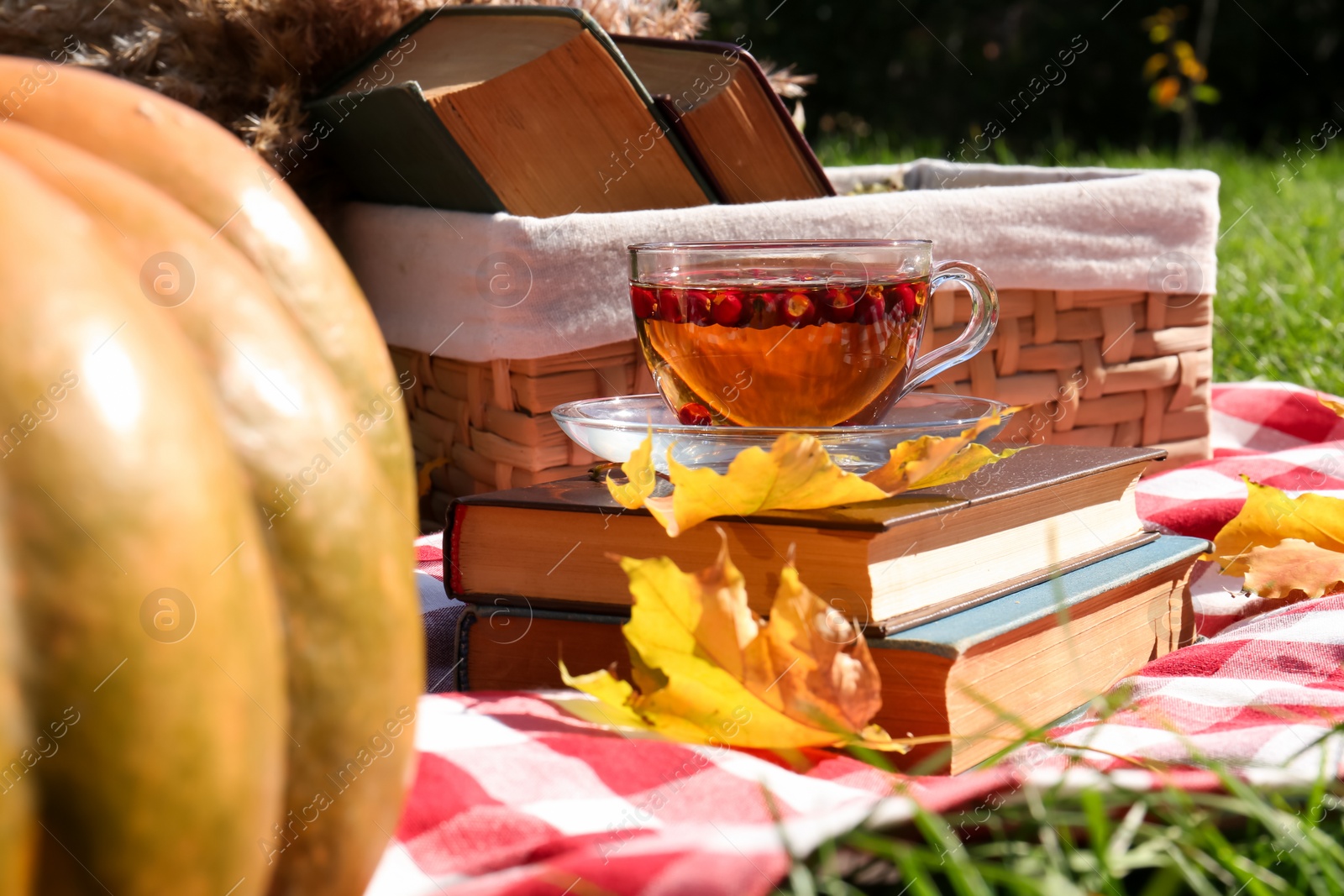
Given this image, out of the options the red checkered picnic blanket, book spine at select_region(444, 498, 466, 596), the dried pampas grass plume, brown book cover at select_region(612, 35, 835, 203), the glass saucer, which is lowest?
the red checkered picnic blanket

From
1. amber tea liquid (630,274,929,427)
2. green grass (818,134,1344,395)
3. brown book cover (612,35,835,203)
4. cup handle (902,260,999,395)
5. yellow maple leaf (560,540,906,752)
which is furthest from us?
green grass (818,134,1344,395)

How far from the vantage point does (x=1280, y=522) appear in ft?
3.28

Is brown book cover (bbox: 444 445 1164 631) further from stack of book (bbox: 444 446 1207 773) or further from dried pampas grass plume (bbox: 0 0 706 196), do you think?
dried pampas grass plume (bbox: 0 0 706 196)

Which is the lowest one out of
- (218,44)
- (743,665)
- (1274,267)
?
(1274,267)

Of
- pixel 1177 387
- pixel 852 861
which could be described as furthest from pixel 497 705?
pixel 1177 387

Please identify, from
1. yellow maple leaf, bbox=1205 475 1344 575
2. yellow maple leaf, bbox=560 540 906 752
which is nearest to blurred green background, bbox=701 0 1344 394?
yellow maple leaf, bbox=1205 475 1344 575

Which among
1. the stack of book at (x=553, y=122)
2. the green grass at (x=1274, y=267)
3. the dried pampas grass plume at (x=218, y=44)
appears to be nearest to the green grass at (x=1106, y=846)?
the stack of book at (x=553, y=122)

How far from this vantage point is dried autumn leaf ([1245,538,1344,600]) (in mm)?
953

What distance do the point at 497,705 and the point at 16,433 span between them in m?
0.38

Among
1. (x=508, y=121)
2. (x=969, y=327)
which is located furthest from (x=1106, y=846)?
(x=508, y=121)

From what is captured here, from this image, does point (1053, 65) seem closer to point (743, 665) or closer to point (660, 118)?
point (660, 118)

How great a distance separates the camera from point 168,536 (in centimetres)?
38

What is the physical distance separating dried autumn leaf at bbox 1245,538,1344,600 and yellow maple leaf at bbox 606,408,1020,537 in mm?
317

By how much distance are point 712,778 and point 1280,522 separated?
611 mm
